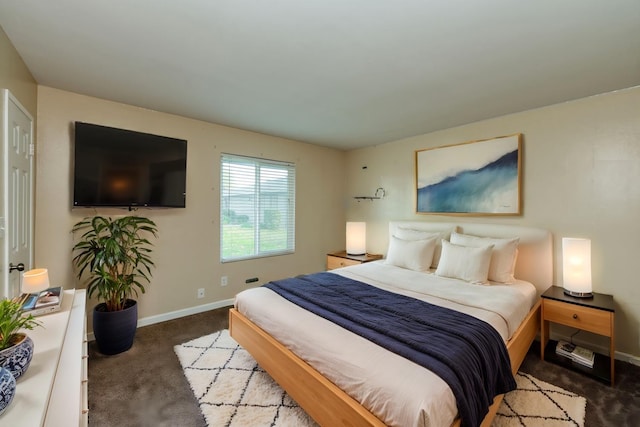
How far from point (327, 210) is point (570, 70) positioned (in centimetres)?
344

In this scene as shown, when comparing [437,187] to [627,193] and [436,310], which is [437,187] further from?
[436,310]

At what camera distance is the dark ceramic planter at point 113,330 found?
246 cm

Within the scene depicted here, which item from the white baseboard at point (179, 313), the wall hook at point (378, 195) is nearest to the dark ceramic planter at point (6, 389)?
the white baseboard at point (179, 313)

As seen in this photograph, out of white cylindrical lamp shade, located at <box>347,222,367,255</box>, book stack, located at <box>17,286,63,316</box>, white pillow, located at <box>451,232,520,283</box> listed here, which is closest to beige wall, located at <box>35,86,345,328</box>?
white cylindrical lamp shade, located at <box>347,222,367,255</box>

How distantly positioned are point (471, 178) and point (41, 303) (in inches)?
162

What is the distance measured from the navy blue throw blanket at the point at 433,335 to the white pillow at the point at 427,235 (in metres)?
1.29

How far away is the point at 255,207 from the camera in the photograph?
3988 mm

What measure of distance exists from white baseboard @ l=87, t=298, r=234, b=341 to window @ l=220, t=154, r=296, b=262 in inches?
23.0

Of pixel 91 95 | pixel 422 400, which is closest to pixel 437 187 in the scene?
pixel 422 400

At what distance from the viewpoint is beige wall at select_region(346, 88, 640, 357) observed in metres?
2.42

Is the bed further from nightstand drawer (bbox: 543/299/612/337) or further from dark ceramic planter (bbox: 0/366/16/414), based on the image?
A: dark ceramic planter (bbox: 0/366/16/414)

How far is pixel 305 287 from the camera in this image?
8.37 feet

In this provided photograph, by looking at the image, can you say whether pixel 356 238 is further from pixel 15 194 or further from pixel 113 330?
pixel 15 194

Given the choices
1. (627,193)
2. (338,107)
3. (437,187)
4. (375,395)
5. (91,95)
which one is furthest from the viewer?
(437,187)
